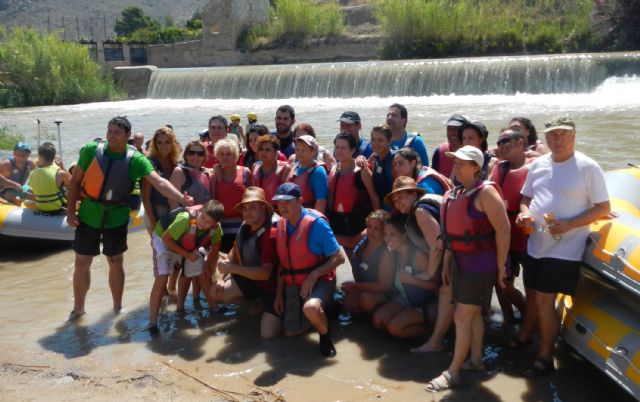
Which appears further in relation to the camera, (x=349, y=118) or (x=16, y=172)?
(x=16, y=172)

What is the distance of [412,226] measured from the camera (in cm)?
409

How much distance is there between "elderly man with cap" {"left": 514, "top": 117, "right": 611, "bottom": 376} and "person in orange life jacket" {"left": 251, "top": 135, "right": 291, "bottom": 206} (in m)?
2.05

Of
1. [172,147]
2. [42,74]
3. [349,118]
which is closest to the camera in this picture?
[172,147]

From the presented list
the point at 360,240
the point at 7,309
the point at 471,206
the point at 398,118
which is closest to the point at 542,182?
the point at 471,206

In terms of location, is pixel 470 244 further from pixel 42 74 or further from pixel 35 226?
pixel 42 74

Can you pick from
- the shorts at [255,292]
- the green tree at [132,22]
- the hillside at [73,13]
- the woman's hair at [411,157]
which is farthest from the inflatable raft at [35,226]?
the hillside at [73,13]

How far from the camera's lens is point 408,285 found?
4242mm

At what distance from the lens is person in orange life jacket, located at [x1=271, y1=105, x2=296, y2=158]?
605 centimetres

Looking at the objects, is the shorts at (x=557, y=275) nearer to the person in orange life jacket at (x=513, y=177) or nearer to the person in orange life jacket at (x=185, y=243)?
the person in orange life jacket at (x=513, y=177)

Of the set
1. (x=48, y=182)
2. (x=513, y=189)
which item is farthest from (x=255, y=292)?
(x=48, y=182)

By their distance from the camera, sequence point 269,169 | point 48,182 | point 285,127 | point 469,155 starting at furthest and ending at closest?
point 48,182 < point 285,127 < point 269,169 < point 469,155

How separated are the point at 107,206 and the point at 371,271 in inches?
77.8

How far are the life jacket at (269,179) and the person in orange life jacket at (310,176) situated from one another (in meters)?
0.13

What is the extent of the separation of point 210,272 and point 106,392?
1421mm
